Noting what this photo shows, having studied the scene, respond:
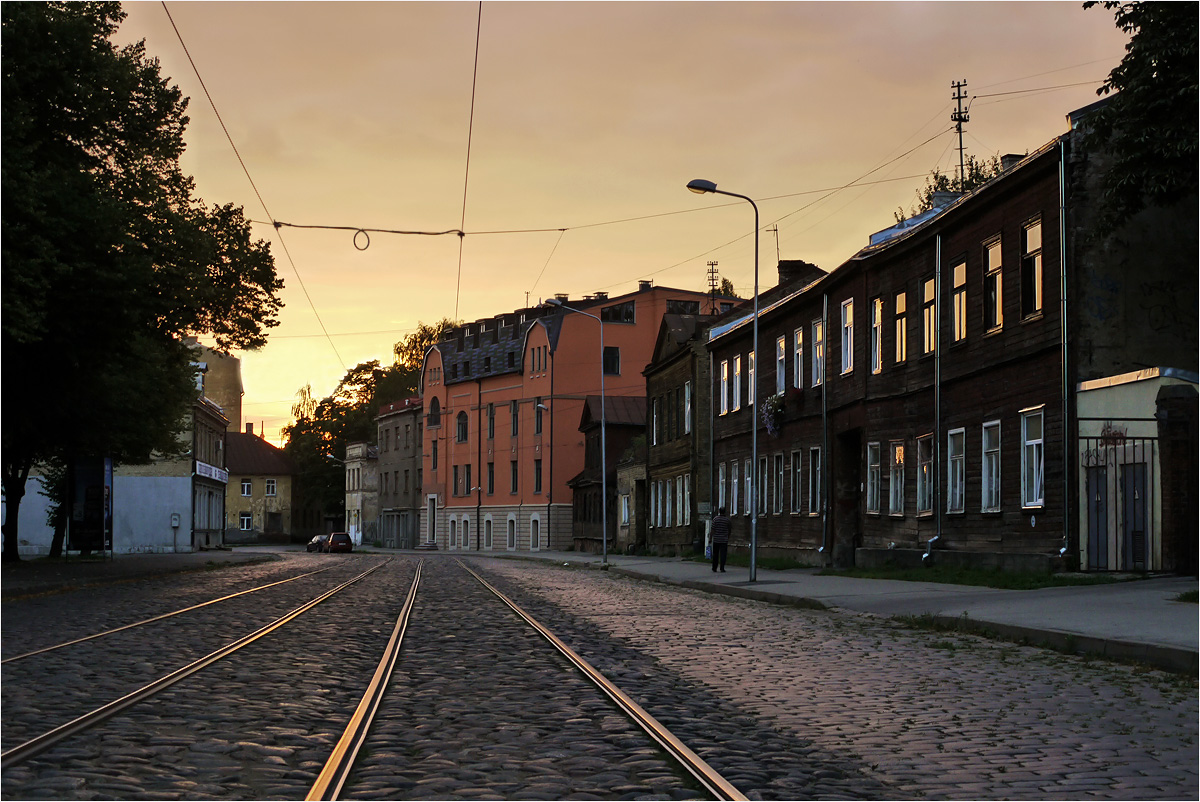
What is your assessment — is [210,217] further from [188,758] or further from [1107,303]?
[188,758]

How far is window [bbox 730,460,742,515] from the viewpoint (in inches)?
1850

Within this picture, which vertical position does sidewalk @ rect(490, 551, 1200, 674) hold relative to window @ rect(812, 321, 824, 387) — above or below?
below

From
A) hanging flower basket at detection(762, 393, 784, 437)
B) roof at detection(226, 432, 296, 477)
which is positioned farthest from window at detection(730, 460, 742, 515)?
roof at detection(226, 432, 296, 477)

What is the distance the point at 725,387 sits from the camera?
4859 centimetres

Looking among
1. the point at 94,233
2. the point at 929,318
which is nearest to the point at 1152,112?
the point at 929,318

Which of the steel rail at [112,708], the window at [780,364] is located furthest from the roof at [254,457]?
the steel rail at [112,708]

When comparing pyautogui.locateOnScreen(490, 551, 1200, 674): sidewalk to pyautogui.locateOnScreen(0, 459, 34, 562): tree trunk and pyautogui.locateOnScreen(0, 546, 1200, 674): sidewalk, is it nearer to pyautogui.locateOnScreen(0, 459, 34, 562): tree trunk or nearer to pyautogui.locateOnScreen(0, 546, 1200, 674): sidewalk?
pyautogui.locateOnScreen(0, 546, 1200, 674): sidewalk

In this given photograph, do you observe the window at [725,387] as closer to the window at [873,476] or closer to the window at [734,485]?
the window at [734,485]

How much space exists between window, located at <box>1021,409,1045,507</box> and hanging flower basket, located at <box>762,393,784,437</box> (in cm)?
1571

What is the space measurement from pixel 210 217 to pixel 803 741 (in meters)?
24.7

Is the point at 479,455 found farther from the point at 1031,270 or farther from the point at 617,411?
the point at 1031,270

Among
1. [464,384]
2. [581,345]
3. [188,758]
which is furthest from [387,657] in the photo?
[464,384]

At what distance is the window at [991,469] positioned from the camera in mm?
26375

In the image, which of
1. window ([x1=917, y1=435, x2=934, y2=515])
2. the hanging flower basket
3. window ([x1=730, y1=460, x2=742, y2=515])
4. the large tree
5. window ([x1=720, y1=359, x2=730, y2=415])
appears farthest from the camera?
window ([x1=720, y1=359, x2=730, y2=415])
